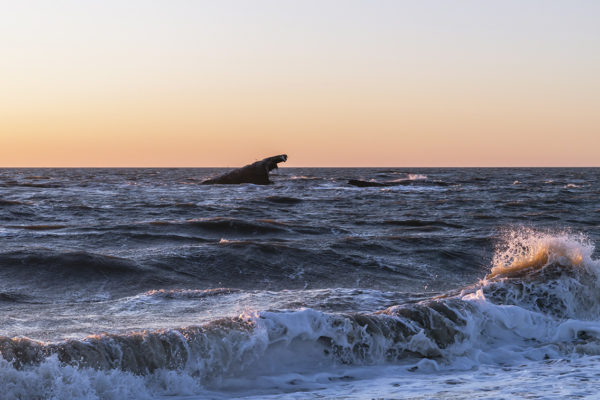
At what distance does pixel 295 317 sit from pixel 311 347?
43cm

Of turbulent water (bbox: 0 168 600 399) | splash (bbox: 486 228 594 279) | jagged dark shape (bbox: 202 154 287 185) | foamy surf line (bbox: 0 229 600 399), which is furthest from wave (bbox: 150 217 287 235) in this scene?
jagged dark shape (bbox: 202 154 287 185)

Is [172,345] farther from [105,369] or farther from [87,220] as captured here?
[87,220]

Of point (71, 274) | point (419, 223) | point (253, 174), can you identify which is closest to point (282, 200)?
point (419, 223)

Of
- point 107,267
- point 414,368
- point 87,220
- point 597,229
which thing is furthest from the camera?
point 87,220

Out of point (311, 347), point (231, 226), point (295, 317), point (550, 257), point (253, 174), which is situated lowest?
point (311, 347)

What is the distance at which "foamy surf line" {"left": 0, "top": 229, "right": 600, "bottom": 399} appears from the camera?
5.63 metres

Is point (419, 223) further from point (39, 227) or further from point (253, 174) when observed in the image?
point (253, 174)

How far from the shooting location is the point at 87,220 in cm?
2041

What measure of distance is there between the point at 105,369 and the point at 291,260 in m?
7.41

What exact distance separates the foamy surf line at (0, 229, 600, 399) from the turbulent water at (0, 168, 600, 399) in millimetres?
18

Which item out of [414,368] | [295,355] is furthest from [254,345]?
[414,368]

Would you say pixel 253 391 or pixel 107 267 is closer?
pixel 253 391

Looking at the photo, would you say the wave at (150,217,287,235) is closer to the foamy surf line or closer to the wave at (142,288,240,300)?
the wave at (142,288,240,300)

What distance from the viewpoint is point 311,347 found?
6875 millimetres
